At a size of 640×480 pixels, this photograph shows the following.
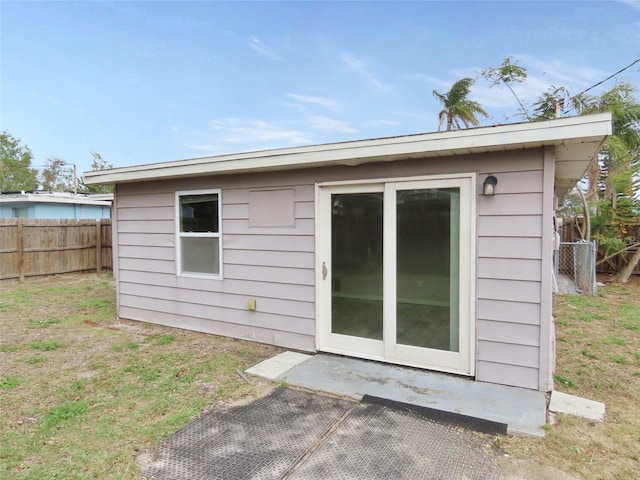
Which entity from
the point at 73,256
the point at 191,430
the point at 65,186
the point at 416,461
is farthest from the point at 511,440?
the point at 65,186

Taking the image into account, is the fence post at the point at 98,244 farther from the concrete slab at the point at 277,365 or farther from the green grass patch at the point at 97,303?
the concrete slab at the point at 277,365

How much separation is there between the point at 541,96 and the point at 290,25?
22.3ft

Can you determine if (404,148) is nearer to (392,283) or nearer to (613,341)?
(392,283)

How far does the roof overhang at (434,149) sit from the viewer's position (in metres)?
2.74

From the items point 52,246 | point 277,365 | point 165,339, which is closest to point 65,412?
point 277,365

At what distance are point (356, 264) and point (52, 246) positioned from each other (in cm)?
986

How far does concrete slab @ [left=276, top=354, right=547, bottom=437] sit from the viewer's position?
2.71 metres

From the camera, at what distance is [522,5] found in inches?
315

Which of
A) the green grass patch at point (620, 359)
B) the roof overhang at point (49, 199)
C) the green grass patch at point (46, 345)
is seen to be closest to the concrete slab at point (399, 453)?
the green grass patch at point (620, 359)

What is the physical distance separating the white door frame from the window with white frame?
1.48m

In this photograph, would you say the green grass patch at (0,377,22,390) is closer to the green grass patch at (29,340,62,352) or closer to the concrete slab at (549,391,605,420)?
the green grass patch at (29,340,62,352)

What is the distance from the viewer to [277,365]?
3775mm

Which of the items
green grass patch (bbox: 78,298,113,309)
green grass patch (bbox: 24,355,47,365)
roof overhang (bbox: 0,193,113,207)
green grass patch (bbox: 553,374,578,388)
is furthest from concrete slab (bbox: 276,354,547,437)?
roof overhang (bbox: 0,193,113,207)

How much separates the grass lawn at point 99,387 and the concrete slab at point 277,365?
0.53 feet
